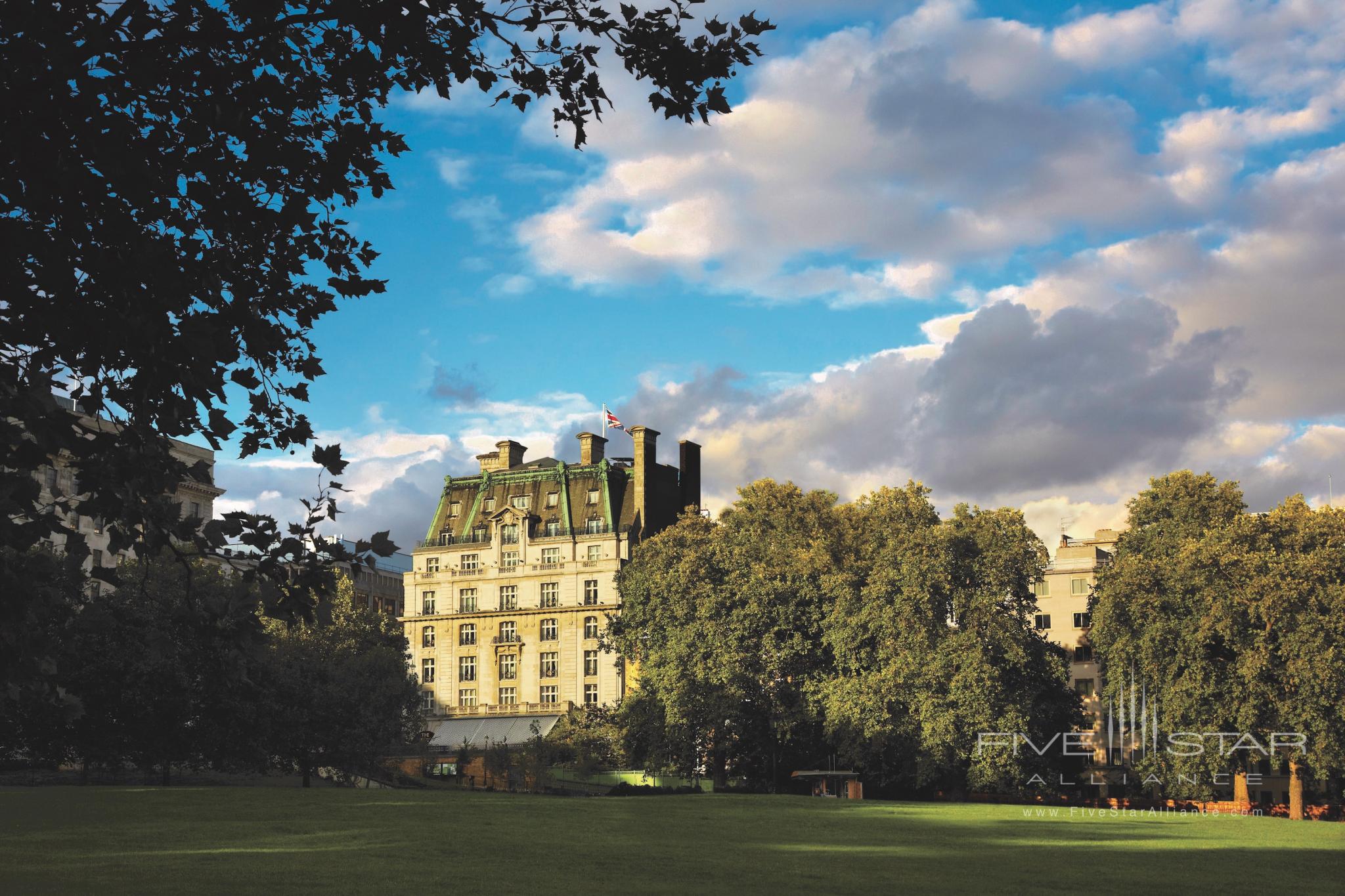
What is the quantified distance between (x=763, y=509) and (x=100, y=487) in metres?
78.8

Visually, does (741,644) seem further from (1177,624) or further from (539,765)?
(1177,624)

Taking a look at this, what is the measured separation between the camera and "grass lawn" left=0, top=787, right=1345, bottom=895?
95.5 feet

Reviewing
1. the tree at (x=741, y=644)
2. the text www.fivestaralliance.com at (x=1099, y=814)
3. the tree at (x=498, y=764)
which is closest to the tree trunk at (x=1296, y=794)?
the text www.fivestaralliance.com at (x=1099, y=814)

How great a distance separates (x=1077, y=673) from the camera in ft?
393

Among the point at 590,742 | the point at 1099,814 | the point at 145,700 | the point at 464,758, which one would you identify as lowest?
the point at 464,758

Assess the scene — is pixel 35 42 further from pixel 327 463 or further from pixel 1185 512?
pixel 1185 512

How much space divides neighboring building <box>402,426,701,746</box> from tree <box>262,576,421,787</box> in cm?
3646

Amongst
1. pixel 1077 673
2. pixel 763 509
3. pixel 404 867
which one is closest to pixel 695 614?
pixel 763 509

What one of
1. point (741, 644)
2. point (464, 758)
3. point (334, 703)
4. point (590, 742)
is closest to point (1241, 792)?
point (741, 644)

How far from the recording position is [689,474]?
133m

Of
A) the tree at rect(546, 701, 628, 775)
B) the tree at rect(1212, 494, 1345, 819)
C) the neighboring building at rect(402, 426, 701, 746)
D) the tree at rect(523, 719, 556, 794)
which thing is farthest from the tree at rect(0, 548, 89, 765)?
the neighboring building at rect(402, 426, 701, 746)

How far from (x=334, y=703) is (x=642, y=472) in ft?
172

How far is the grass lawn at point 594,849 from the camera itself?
29.1m

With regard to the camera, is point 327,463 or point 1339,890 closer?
point 327,463
